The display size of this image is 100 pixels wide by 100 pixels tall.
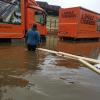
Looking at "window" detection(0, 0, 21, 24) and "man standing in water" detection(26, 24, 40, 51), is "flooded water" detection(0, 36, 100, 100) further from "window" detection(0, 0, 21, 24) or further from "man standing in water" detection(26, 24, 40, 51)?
"window" detection(0, 0, 21, 24)

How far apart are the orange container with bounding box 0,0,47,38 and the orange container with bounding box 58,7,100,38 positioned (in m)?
5.12

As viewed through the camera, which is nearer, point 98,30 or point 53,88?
point 53,88

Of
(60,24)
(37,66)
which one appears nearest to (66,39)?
(60,24)

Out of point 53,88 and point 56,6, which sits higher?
point 56,6

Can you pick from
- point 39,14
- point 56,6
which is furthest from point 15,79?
point 56,6

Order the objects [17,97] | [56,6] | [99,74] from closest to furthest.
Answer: [17,97]
[99,74]
[56,6]

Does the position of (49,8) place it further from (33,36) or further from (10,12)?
(33,36)

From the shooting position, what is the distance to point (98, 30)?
30.2m

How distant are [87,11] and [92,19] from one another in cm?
173

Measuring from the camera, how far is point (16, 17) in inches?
750

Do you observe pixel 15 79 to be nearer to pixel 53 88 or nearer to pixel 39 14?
pixel 53 88

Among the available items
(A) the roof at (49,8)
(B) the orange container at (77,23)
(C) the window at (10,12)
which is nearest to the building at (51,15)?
(A) the roof at (49,8)

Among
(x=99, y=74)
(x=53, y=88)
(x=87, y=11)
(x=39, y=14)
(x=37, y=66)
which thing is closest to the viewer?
(x=53, y=88)

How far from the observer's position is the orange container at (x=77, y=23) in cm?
2525
